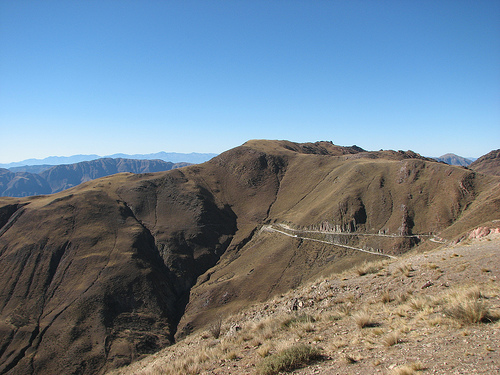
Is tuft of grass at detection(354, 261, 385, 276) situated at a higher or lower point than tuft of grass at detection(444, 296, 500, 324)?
lower

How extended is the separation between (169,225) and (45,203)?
44.5m

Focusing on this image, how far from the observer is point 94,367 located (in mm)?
56562

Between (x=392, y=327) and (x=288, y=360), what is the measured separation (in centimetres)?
429

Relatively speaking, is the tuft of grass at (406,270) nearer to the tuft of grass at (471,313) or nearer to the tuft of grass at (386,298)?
the tuft of grass at (386,298)

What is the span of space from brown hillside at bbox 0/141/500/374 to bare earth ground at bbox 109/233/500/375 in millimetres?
56942

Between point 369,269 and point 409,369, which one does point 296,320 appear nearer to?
point 409,369

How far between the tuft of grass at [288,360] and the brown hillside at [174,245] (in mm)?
62729

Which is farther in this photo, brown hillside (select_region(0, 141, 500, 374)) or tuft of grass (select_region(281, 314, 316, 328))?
brown hillside (select_region(0, 141, 500, 374))

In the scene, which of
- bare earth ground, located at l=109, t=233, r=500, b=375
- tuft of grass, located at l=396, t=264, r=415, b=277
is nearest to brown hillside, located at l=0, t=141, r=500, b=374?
tuft of grass, located at l=396, t=264, r=415, b=277

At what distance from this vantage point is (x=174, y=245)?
99.3m

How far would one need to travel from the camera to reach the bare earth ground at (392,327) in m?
7.87

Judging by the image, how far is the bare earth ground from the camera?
310 inches

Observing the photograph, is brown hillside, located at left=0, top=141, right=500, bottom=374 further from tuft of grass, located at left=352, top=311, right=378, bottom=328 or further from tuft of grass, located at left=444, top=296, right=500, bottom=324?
tuft of grass, located at left=444, top=296, right=500, bottom=324

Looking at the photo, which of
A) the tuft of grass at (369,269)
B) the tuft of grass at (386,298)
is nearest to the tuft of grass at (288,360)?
the tuft of grass at (386,298)
